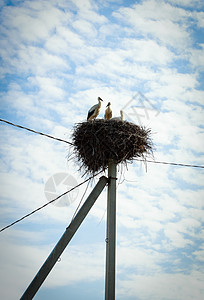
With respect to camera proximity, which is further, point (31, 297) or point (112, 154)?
point (112, 154)

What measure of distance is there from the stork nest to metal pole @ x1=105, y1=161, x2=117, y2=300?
0.94ft

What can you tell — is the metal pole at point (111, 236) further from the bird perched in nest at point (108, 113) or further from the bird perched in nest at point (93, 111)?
the bird perched in nest at point (108, 113)

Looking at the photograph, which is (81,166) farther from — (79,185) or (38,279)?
(38,279)

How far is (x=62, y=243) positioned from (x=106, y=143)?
1857 millimetres

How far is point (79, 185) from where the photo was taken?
5750 millimetres

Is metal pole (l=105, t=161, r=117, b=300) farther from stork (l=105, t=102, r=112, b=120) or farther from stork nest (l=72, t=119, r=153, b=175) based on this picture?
stork (l=105, t=102, r=112, b=120)

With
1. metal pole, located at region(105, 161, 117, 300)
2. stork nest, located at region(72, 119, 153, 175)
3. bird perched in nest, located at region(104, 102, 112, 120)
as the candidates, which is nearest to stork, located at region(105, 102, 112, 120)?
bird perched in nest, located at region(104, 102, 112, 120)

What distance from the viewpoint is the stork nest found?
5.64m

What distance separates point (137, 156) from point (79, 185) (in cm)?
115

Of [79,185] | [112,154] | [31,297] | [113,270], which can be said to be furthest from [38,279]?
[112,154]

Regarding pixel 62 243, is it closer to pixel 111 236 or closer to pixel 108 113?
pixel 111 236

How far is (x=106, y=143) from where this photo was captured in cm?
569

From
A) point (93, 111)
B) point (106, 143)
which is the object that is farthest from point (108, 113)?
point (106, 143)

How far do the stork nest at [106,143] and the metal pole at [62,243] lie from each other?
61 cm
